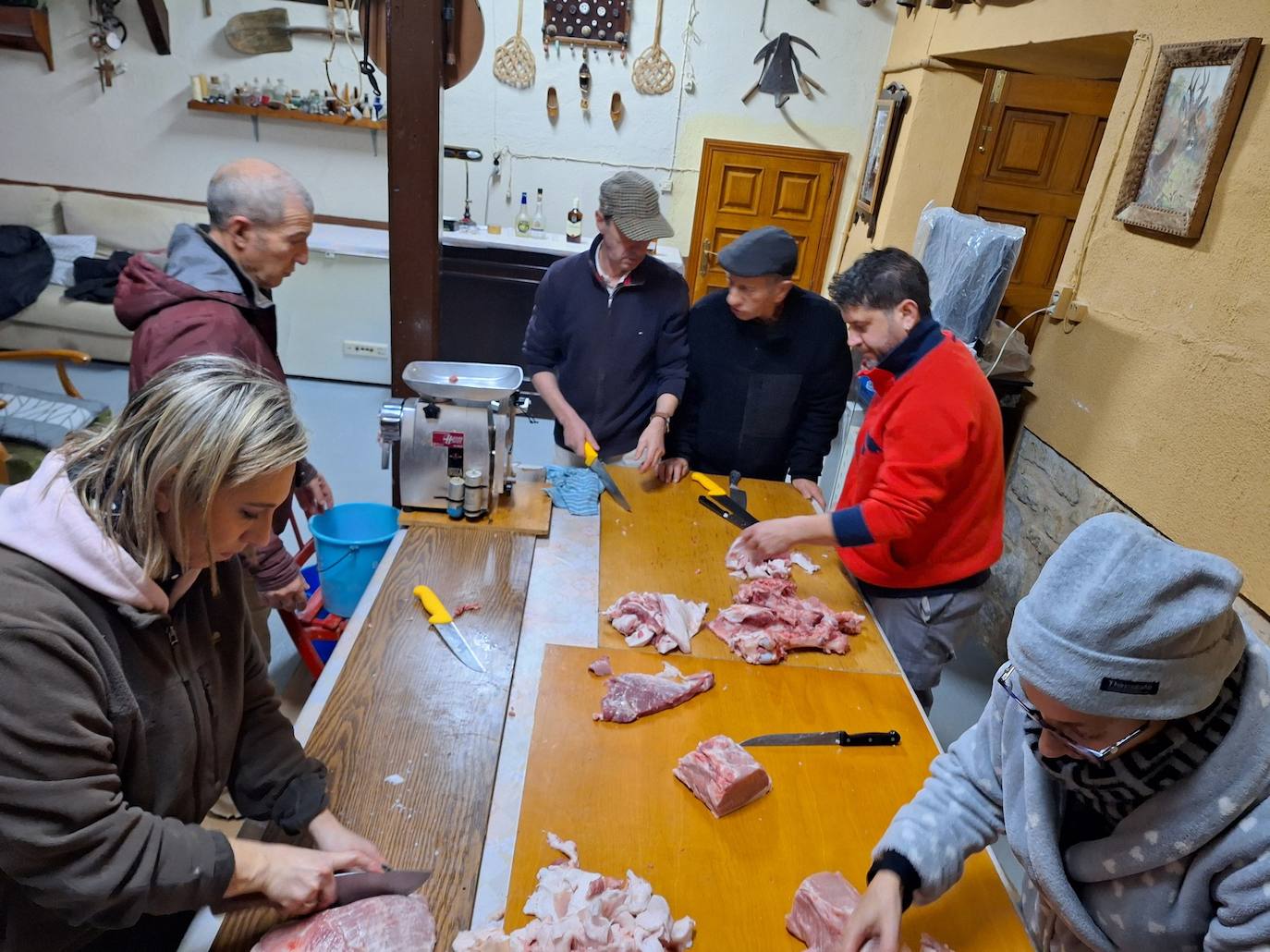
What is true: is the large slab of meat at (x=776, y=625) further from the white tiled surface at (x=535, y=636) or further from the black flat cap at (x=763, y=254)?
the black flat cap at (x=763, y=254)

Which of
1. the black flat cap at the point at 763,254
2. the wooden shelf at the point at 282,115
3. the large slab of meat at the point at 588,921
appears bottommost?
the large slab of meat at the point at 588,921

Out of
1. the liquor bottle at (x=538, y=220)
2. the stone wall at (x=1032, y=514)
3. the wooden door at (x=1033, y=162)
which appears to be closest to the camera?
the stone wall at (x=1032, y=514)

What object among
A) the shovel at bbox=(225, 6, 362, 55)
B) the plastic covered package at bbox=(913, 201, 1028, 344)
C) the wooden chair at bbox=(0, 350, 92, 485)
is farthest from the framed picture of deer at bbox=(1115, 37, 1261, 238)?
the shovel at bbox=(225, 6, 362, 55)

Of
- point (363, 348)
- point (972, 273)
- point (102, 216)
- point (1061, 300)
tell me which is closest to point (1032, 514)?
point (1061, 300)

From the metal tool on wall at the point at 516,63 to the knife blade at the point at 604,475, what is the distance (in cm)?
481

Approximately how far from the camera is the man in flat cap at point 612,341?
291cm

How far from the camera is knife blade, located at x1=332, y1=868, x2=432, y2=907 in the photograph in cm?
128

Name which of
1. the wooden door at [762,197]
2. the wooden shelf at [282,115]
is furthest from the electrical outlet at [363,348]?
the wooden door at [762,197]

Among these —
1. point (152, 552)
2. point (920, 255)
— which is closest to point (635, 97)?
point (920, 255)

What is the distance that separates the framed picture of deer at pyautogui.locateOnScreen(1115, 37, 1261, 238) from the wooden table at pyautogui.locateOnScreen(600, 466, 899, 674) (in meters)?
1.69

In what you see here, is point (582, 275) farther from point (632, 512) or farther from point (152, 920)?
point (152, 920)

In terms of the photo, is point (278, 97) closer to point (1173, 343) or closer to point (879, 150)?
point (879, 150)

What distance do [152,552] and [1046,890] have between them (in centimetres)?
144

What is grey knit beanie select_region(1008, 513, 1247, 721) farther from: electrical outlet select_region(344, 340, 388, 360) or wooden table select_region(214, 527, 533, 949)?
electrical outlet select_region(344, 340, 388, 360)
